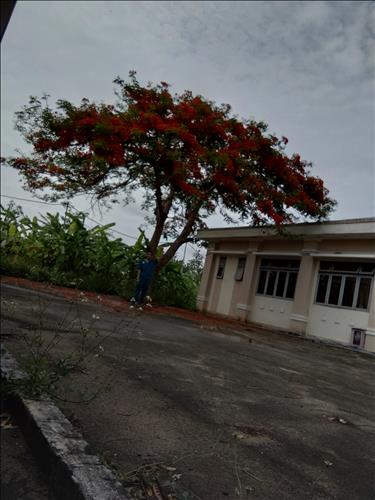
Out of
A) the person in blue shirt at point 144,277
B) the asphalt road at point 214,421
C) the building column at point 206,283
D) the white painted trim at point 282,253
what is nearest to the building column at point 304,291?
the white painted trim at point 282,253

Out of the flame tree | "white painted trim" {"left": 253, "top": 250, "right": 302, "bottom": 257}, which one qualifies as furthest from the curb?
"white painted trim" {"left": 253, "top": 250, "right": 302, "bottom": 257}

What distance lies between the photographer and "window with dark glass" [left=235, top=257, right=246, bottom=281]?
19.4 meters

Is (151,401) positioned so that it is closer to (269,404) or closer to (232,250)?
(269,404)

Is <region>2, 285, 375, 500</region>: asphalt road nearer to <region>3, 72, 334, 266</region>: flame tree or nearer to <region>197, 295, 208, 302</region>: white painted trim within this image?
<region>3, 72, 334, 266</region>: flame tree

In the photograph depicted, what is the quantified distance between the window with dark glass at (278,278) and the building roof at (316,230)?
47.7 inches

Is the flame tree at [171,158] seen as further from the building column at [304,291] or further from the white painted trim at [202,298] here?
the white painted trim at [202,298]

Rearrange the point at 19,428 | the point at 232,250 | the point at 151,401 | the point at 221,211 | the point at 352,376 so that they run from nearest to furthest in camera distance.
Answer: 1. the point at 19,428
2. the point at 151,401
3. the point at 352,376
4. the point at 221,211
5. the point at 232,250

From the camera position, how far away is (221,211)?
15.1 meters

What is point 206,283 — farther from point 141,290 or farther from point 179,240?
point 141,290

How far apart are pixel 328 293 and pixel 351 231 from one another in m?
2.48

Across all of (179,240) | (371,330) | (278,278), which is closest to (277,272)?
(278,278)

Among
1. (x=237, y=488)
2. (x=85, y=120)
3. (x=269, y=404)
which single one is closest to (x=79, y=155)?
(x=85, y=120)

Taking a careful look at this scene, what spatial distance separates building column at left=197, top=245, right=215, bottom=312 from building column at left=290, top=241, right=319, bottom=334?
6.06 meters

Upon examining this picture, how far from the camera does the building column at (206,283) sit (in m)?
21.1
